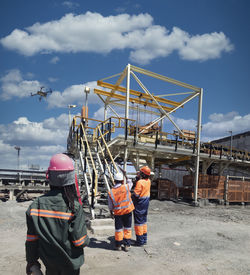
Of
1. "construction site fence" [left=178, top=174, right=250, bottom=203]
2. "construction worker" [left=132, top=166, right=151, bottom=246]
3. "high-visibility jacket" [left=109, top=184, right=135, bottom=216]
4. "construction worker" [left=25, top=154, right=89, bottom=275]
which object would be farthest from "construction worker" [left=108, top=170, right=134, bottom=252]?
"construction site fence" [left=178, top=174, right=250, bottom=203]

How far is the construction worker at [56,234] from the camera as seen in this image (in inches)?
89.7

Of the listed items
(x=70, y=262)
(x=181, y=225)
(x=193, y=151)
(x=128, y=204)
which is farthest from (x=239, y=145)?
(x=70, y=262)

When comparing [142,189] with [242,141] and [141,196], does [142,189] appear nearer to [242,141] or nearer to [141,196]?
[141,196]

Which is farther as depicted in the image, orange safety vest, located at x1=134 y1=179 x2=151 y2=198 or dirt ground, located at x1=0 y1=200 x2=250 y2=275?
orange safety vest, located at x1=134 y1=179 x2=151 y2=198

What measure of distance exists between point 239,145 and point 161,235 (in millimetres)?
23174

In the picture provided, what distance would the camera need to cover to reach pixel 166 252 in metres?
5.73

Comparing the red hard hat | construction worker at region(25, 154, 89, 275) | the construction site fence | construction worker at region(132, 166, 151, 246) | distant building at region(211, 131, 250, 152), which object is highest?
distant building at region(211, 131, 250, 152)

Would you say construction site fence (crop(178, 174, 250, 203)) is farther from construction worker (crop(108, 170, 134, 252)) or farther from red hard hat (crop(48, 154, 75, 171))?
red hard hat (crop(48, 154, 75, 171))

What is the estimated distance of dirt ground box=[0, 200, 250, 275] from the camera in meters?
4.70

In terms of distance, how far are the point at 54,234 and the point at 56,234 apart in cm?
2

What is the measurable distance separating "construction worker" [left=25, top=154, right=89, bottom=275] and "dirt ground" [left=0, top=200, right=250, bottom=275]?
2461mm

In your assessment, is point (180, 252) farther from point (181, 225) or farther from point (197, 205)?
point (197, 205)

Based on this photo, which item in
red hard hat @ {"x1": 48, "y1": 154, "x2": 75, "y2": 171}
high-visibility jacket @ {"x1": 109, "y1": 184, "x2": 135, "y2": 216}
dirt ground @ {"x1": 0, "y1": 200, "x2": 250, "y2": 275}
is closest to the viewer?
red hard hat @ {"x1": 48, "y1": 154, "x2": 75, "y2": 171}

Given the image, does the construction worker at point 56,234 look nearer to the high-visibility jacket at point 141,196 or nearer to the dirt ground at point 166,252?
the dirt ground at point 166,252
